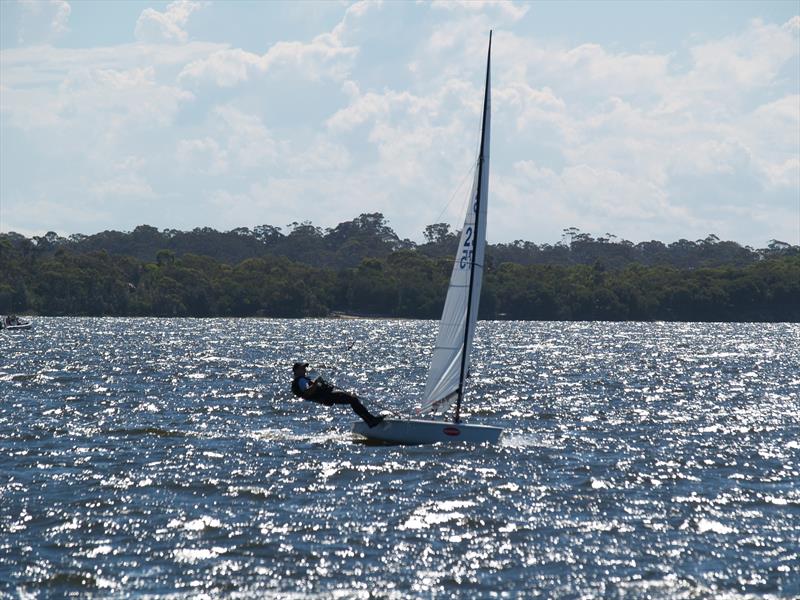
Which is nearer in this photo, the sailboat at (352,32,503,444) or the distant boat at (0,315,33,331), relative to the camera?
the sailboat at (352,32,503,444)

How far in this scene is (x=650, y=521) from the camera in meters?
23.6

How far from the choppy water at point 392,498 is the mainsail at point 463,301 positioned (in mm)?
1857

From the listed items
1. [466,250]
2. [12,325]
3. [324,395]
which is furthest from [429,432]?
[12,325]

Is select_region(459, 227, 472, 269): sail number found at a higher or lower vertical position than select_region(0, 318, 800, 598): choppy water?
higher

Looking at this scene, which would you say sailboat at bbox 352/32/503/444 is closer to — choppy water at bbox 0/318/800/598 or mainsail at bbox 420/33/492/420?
mainsail at bbox 420/33/492/420

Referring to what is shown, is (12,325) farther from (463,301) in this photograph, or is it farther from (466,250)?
(466,250)

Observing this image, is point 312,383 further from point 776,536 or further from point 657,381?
point 657,381

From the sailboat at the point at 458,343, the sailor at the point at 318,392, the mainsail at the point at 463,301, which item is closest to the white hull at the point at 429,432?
the sailboat at the point at 458,343

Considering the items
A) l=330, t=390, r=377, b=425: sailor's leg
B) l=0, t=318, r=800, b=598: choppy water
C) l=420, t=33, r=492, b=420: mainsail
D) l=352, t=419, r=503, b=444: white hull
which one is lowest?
l=0, t=318, r=800, b=598: choppy water

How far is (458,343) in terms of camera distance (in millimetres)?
32875

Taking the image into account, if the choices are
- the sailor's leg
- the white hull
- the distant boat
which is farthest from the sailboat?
the distant boat

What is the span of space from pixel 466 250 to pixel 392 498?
892cm

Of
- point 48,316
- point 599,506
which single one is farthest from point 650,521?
point 48,316

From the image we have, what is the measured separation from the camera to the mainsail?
105ft
